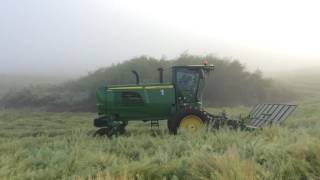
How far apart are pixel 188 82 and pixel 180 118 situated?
5.00ft

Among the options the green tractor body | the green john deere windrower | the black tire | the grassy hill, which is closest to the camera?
the black tire

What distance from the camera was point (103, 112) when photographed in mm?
15922

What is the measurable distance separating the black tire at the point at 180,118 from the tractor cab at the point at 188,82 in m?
0.92

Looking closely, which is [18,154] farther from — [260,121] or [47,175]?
[260,121]

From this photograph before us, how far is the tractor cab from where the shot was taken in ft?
52.2

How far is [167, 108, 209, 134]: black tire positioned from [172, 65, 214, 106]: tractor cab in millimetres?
919

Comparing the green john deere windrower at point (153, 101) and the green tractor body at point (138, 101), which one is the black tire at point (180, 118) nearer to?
the green john deere windrower at point (153, 101)

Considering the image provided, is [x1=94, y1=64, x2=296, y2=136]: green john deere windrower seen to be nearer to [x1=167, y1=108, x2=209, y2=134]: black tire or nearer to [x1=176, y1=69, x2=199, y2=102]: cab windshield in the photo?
[x1=176, y1=69, x2=199, y2=102]: cab windshield

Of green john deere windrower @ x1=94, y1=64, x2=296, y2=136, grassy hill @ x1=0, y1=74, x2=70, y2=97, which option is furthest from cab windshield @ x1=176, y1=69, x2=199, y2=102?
grassy hill @ x1=0, y1=74, x2=70, y2=97

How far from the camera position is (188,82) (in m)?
16.0

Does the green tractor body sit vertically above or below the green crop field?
above

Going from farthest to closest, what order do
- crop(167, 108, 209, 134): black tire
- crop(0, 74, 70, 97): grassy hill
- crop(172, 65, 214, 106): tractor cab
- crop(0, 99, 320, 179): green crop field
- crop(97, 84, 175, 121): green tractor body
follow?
crop(0, 74, 70, 97): grassy hill
crop(172, 65, 214, 106): tractor cab
crop(97, 84, 175, 121): green tractor body
crop(167, 108, 209, 134): black tire
crop(0, 99, 320, 179): green crop field

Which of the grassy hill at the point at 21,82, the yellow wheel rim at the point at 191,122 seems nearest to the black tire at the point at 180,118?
the yellow wheel rim at the point at 191,122

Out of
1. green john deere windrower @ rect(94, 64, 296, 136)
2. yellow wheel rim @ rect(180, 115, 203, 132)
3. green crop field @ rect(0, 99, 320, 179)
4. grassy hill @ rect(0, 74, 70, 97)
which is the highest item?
grassy hill @ rect(0, 74, 70, 97)
